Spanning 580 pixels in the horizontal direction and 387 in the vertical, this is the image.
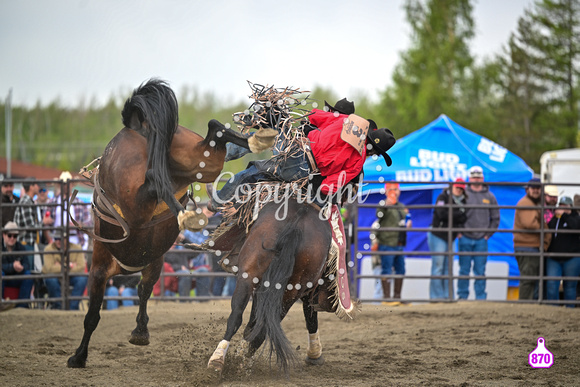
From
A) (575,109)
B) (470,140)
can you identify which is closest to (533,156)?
(575,109)

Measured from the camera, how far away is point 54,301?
745cm

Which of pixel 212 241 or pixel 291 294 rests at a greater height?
pixel 212 241

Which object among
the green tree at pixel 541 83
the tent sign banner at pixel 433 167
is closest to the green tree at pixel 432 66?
the green tree at pixel 541 83

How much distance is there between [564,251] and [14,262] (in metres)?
7.04

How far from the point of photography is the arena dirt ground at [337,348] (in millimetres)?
3916

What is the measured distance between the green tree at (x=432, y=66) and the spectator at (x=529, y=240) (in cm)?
1368

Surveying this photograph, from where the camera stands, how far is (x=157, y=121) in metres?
3.82

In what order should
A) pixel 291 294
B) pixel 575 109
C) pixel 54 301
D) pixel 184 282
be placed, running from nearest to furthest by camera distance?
pixel 291 294 < pixel 54 301 < pixel 184 282 < pixel 575 109

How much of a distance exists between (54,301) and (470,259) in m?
5.38

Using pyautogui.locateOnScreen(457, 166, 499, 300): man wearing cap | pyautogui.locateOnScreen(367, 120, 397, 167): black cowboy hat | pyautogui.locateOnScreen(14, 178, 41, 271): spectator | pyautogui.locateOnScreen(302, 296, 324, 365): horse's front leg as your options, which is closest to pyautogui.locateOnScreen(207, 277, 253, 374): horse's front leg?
pyautogui.locateOnScreen(302, 296, 324, 365): horse's front leg

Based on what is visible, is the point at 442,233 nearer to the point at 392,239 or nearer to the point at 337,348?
the point at 392,239

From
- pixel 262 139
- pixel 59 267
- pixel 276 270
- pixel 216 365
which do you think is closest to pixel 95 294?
pixel 216 365

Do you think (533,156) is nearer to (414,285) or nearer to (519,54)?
(519,54)

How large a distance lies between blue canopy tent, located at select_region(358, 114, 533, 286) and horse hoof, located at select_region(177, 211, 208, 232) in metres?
5.77
